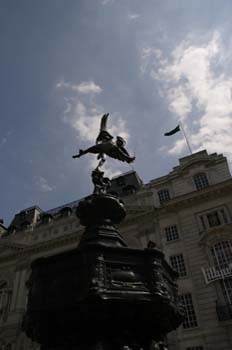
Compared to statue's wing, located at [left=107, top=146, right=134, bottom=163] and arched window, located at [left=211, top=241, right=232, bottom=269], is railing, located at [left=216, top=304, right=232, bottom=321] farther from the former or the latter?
statue's wing, located at [left=107, top=146, right=134, bottom=163]

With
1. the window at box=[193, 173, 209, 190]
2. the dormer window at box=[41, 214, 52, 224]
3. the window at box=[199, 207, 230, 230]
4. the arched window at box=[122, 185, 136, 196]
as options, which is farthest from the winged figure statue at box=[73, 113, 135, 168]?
the dormer window at box=[41, 214, 52, 224]

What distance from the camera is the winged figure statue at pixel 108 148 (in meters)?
10.9

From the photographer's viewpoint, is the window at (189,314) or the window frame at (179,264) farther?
the window frame at (179,264)

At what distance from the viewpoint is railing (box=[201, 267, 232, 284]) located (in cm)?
2348

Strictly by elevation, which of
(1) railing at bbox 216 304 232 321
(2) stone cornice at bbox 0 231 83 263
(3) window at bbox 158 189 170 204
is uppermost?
(3) window at bbox 158 189 170 204

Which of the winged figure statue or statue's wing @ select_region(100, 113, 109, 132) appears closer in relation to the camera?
the winged figure statue

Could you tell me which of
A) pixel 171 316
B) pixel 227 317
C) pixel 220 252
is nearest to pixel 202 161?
pixel 220 252

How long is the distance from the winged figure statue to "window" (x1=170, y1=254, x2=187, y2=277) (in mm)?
17741

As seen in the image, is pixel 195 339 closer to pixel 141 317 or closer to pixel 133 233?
pixel 133 233

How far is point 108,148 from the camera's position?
35.9 ft

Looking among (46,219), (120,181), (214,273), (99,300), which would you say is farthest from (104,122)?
(46,219)

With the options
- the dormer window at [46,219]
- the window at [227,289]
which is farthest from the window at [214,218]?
the dormer window at [46,219]

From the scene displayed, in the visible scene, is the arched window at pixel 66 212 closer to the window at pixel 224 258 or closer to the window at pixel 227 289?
the window at pixel 224 258

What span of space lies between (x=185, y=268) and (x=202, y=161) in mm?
11946
